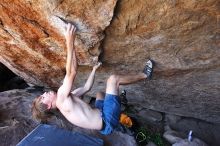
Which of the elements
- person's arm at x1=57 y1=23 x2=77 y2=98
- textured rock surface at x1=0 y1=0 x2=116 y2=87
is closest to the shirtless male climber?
person's arm at x1=57 y1=23 x2=77 y2=98

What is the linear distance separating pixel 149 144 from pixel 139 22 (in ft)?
10.4

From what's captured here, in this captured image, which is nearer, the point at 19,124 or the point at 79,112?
the point at 79,112

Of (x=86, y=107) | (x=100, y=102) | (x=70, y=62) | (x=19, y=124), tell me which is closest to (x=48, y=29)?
(x=70, y=62)

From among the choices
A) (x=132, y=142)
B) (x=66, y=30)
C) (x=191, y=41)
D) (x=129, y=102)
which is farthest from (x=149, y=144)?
(x=66, y=30)

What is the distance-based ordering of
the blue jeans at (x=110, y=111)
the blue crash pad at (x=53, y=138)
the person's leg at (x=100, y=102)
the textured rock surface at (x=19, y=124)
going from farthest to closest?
the textured rock surface at (x=19, y=124)
the blue crash pad at (x=53, y=138)
the person's leg at (x=100, y=102)
the blue jeans at (x=110, y=111)

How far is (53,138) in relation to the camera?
5.25m

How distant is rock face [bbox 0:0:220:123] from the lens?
12.5ft

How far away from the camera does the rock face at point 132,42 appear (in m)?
3.82

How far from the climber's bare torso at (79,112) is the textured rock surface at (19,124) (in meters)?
1.55

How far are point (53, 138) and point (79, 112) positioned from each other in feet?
3.89

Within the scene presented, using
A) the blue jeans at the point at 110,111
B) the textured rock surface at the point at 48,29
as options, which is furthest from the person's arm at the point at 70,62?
the blue jeans at the point at 110,111

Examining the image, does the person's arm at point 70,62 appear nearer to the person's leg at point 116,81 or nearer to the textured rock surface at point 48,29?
the textured rock surface at point 48,29

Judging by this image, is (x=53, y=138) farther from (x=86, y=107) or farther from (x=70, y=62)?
(x=70, y=62)

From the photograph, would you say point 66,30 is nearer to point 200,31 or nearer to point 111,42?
point 111,42
